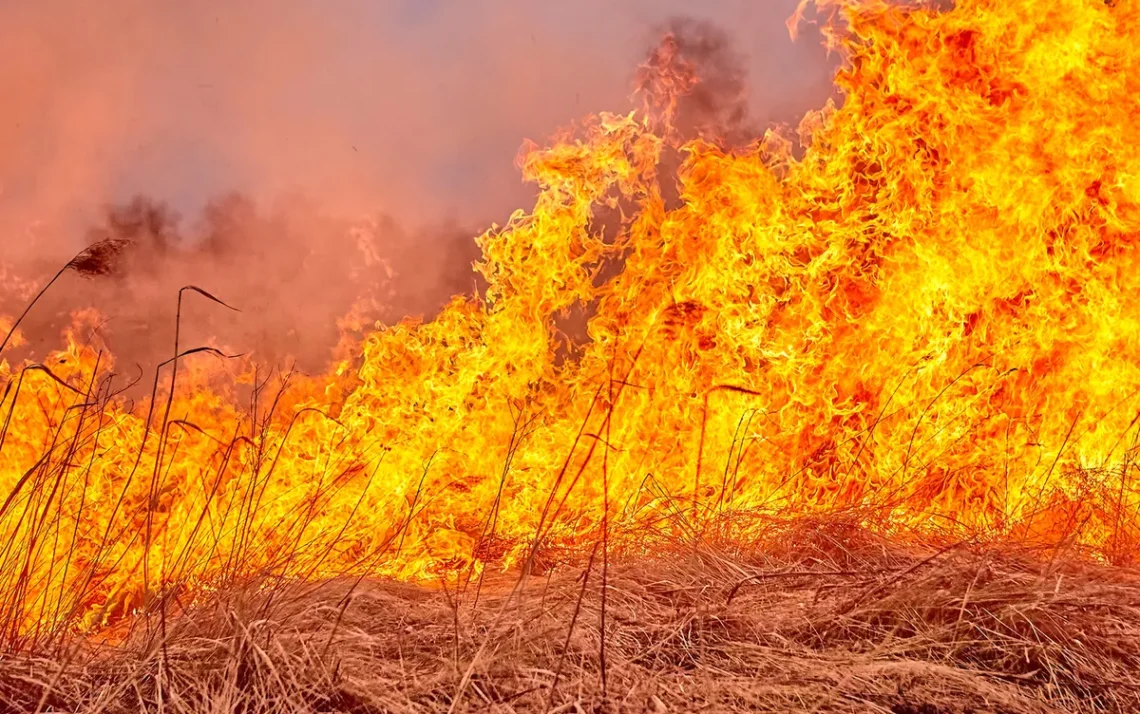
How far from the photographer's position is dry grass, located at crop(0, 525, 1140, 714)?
2266 millimetres

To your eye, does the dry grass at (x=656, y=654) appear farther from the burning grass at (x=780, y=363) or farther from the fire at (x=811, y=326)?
the fire at (x=811, y=326)

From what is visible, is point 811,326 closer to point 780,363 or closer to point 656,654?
point 780,363

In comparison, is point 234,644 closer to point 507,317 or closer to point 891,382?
point 507,317

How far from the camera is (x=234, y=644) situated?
2373mm

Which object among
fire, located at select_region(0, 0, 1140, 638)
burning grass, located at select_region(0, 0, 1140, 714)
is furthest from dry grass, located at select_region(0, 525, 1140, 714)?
fire, located at select_region(0, 0, 1140, 638)

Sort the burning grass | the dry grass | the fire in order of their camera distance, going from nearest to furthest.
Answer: the dry grass
the burning grass
the fire

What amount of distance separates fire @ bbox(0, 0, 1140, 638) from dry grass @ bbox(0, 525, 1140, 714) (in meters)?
2.73

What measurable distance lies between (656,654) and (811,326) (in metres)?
4.47

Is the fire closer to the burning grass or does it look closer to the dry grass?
the burning grass

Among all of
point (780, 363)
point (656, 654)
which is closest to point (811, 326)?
point (780, 363)

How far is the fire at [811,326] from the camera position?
6246 millimetres

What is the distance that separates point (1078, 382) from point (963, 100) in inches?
94.5

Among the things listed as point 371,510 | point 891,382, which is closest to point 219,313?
point 371,510

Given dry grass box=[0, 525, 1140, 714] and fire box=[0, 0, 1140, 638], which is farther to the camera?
fire box=[0, 0, 1140, 638]
